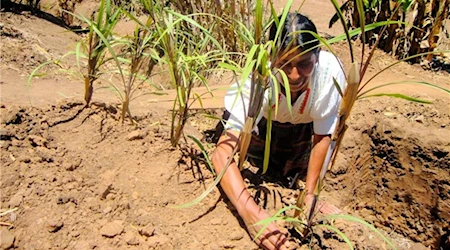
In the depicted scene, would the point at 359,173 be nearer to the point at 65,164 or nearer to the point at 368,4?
the point at 65,164

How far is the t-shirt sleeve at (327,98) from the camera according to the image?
1.93 m

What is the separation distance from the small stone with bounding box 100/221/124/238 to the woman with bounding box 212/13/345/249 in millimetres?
402

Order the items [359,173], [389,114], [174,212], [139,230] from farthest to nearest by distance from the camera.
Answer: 1. [389,114]
2. [359,173]
3. [174,212]
4. [139,230]

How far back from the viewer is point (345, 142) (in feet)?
8.45

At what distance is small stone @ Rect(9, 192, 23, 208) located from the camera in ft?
4.56

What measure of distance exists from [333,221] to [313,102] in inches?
22.2

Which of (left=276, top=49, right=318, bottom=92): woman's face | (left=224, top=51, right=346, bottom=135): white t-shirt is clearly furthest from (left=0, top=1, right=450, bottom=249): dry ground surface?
(left=276, top=49, right=318, bottom=92): woman's face

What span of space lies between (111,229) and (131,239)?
0.07 metres

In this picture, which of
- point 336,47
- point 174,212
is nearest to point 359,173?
point 174,212

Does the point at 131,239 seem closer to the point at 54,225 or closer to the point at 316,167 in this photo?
the point at 54,225

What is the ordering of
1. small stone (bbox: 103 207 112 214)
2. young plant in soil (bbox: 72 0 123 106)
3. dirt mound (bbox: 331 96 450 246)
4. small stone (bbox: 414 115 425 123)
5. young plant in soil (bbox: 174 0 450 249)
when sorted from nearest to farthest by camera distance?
young plant in soil (bbox: 174 0 450 249), small stone (bbox: 103 207 112 214), young plant in soil (bbox: 72 0 123 106), dirt mound (bbox: 331 96 450 246), small stone (bbox: 414 115 425 123)

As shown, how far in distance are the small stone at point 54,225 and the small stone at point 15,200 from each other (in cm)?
12

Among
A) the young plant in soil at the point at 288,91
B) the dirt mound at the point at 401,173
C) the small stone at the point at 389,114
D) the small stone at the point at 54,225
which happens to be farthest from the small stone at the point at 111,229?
the small stone at the point at 389,114

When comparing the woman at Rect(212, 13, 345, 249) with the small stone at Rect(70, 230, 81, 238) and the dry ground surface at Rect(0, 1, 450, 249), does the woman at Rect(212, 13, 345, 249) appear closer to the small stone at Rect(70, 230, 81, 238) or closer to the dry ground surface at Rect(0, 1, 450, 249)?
the dry ground surface at Rect(0, 1, 450, 249)
